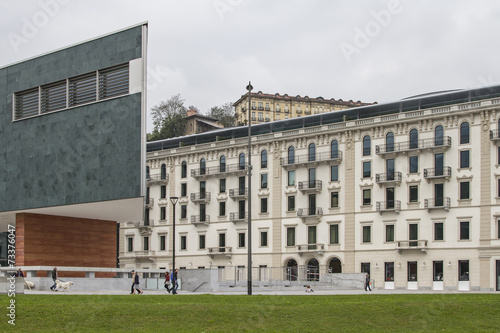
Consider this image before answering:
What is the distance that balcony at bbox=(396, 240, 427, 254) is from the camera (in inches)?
2670

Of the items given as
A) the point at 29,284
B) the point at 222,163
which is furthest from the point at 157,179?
the point at 29,284

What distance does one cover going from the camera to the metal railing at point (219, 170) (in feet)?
268

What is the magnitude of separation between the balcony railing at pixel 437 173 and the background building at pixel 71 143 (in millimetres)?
31983

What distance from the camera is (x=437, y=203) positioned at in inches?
2670

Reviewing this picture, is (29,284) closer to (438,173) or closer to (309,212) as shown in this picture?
(309,212)

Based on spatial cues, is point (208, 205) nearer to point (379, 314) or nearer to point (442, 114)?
point (442, 114)

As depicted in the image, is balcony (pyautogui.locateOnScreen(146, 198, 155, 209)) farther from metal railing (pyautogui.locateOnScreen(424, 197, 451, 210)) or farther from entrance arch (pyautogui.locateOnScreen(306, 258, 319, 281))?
metal railing (pyautogui.locateOnScreen(424, 197, 451, 210))

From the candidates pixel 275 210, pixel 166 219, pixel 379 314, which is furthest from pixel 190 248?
pixel 379 314

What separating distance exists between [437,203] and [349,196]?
940 cm

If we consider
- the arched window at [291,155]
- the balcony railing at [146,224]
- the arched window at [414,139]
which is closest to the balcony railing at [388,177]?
the arched window at [414,139]

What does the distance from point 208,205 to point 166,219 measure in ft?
21.6

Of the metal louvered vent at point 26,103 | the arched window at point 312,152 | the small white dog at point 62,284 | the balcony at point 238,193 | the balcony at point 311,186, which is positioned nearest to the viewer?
the small white dog at point 62,284

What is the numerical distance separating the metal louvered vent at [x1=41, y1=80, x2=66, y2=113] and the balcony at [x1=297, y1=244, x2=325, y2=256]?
38.2 metres

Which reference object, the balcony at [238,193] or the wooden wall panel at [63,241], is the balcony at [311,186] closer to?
the balcony at [238,193]
